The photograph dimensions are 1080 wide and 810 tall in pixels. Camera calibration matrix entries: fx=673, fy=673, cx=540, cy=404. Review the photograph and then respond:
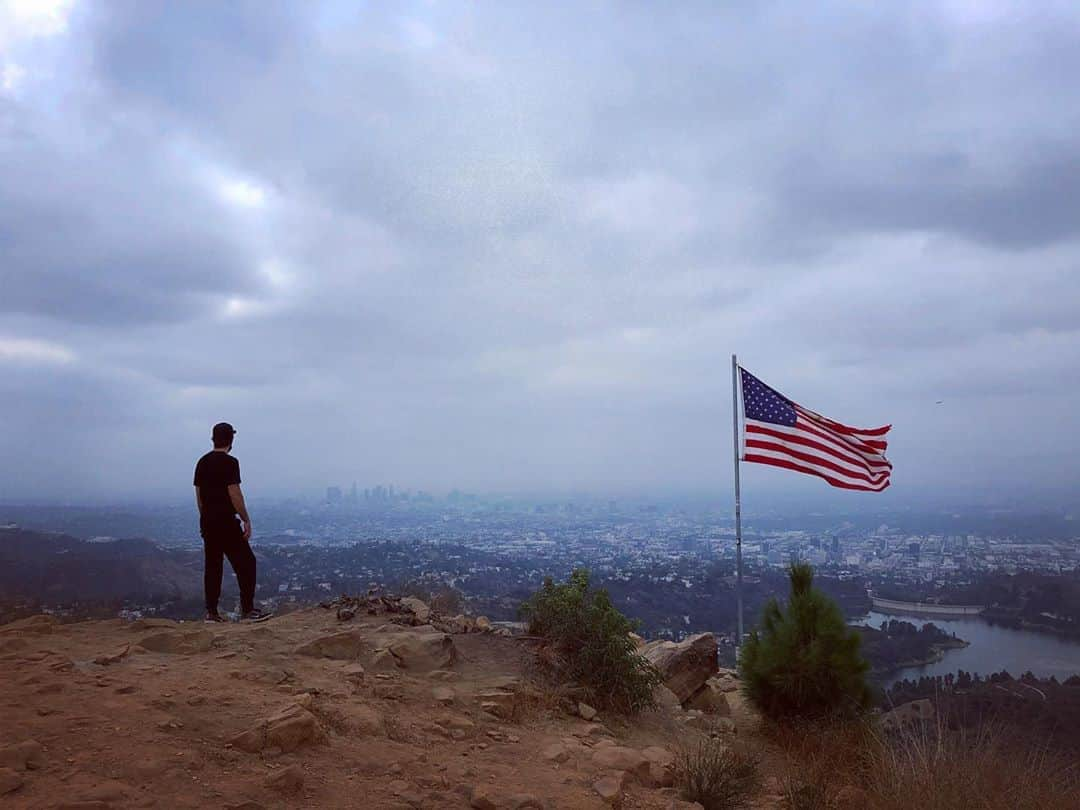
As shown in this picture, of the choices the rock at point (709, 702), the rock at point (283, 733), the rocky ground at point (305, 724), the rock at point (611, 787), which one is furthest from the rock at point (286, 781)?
the rock at point (709, 702)

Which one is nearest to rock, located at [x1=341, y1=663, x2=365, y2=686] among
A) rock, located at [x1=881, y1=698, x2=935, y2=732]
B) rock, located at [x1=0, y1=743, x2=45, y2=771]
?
rock, located at [x1=0, y1=743, x2=45, y2=771]

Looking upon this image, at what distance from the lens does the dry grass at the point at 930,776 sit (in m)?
5.10

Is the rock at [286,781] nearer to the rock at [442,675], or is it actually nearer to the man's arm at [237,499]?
the rock at [442,675]

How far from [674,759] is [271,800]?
382cm

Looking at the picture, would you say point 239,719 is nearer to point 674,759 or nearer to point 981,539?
point 674,759

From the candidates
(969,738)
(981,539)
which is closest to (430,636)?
(969,738)

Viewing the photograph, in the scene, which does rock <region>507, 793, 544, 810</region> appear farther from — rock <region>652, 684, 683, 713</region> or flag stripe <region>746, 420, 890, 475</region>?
flag stripe <region>746, 420, 890, 475</region>

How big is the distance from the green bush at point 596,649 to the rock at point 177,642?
4.03m

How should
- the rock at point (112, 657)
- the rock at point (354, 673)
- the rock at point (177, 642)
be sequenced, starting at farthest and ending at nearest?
the rock at point (177, 642) < the rock at point (354, 673) < the rock at point (112, 657)

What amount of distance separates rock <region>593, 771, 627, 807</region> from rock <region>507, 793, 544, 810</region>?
67 centimetres

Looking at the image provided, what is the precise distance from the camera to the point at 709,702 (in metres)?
10.6

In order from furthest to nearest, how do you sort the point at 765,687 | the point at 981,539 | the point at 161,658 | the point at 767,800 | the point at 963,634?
the point at 981,539, the point at 963,634, the point at 765,687, the point at 161,658, the point at 767,800

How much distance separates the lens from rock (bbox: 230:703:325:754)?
4.74 meters

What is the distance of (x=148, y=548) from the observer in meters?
22.8
